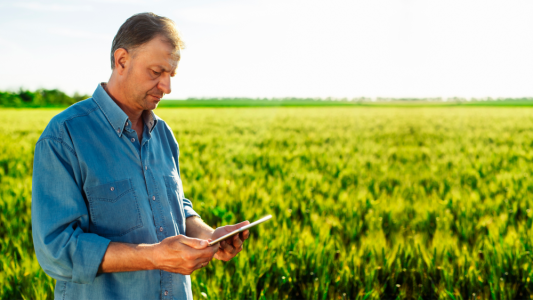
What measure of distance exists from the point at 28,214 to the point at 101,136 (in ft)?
11.9

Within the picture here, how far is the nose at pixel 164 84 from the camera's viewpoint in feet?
5.04

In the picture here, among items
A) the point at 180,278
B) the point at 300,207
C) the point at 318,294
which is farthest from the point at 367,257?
the point at 180,278

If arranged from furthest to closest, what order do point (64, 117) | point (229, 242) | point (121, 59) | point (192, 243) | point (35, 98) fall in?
point (35, 98), point (229, 242), point (121, 59), point (64, 117), point (192, 243)

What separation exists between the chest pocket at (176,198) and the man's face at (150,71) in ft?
1.22

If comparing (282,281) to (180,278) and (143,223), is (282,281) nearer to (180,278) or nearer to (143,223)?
(180,278)

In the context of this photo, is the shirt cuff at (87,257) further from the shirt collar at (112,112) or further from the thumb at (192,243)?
the shirt collar at (112,112)

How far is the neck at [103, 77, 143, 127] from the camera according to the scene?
1.58 meters

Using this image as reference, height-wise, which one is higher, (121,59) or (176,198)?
(121,59)

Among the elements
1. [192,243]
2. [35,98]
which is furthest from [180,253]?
[35,98]

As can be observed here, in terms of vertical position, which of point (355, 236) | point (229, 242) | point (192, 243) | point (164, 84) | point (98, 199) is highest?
point (164, 84)

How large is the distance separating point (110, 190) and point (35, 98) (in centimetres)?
7885

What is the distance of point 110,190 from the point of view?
1.44 m

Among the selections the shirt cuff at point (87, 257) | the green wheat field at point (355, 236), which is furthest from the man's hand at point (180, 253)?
the green wheat field at point (355, 236)

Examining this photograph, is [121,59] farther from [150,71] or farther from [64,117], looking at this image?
[64,117]
